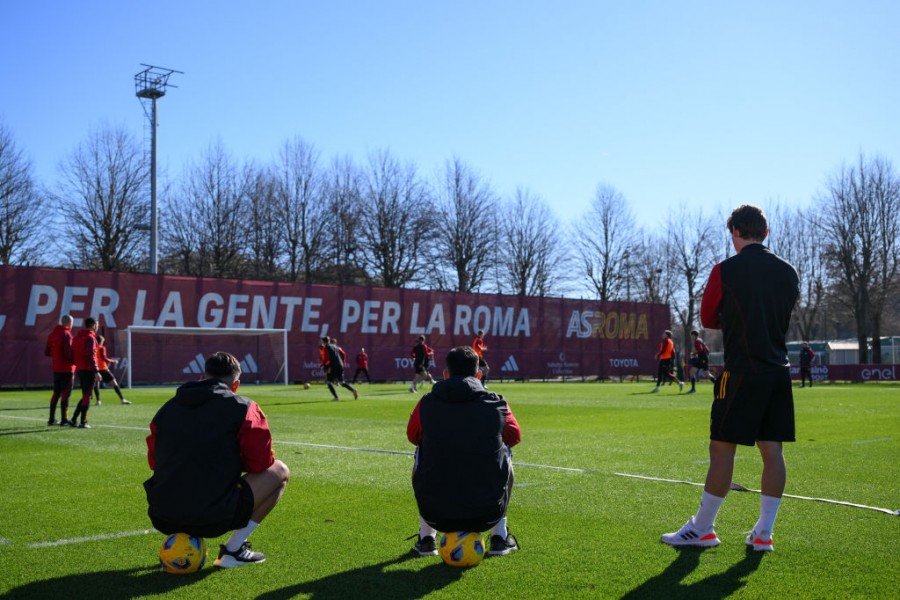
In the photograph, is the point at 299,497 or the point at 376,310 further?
the point at 376,310

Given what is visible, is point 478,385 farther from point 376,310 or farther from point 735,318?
point 376,310

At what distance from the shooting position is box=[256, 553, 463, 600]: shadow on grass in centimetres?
424

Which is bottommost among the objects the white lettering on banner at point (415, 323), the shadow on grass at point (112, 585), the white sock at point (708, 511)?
the shadow on grass at point (112, 585)

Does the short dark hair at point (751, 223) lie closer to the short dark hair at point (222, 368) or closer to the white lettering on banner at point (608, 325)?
the short dark hair at point (222, 368)

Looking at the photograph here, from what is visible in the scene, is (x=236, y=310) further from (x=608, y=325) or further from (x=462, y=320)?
(x=608, y=325)

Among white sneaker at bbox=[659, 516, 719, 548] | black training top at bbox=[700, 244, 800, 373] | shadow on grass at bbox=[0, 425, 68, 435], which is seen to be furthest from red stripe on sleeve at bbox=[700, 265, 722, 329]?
shadow on grass at bbox=[0, 425, 68, 435]

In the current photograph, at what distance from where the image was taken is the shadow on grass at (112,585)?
4.29 meters

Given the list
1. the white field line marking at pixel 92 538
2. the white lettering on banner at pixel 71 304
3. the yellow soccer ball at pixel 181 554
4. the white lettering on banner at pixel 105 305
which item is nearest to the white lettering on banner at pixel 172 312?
the white lettering on banner at pixel 105 305

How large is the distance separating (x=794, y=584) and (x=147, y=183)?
50.7 m

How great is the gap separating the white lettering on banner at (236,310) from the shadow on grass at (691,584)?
3360 cm

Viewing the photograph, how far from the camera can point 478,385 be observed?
15.7 feet

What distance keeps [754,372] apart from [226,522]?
3.03m

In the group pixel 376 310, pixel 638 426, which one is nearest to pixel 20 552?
pixel 638 426

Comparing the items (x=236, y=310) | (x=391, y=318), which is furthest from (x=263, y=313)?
(x=391, y=318)
